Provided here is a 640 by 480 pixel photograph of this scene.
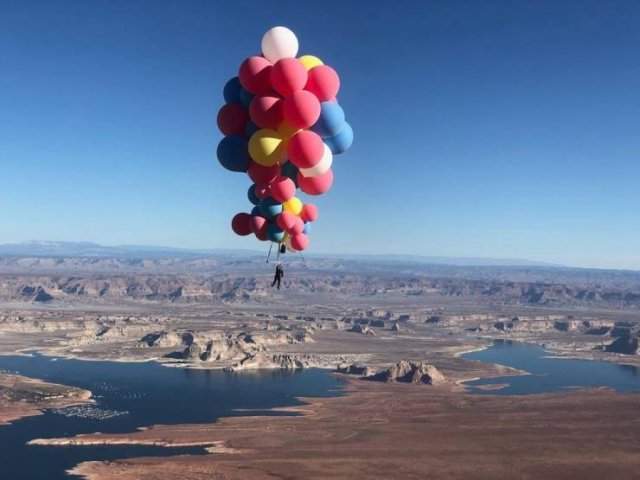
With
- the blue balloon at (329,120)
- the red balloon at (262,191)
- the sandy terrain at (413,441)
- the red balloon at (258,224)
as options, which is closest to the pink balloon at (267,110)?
the blue balloon at (329,120)

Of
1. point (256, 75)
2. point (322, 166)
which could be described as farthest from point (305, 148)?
point (256, 75)

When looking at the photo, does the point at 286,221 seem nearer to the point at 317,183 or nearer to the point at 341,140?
the point at 317,183

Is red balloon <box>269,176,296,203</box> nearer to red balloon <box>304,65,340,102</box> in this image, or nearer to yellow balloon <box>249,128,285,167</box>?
yellow balloon <box>249,128,285,167</box>

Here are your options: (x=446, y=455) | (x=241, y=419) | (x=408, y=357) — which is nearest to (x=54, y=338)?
(x=408, y=357)

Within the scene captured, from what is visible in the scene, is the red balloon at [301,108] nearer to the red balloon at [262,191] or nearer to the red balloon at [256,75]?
the red balloon at [256,75]

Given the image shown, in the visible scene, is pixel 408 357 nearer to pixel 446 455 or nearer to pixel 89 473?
pixel 446 455

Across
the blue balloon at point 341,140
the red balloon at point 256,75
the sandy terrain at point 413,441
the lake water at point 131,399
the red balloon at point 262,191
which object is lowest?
the lake water at point 131,399
